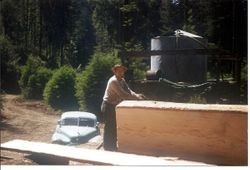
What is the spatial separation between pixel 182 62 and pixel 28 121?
273 inches

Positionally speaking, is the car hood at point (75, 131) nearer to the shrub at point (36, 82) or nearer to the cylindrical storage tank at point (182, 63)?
the cylindrical storage tank at point (182, 63)

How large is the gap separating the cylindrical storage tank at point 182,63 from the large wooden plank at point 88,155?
11935 millimetres

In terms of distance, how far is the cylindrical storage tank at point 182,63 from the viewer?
16875 millimetres

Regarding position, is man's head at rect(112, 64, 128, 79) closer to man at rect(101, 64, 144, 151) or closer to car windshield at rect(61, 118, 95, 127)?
man at rect(101, 64, 144, 151)

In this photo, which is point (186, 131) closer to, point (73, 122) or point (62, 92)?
point (73, 122)

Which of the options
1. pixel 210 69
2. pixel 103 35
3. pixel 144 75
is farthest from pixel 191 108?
pixel 103 35

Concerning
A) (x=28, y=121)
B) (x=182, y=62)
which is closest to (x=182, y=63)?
(x=182, y=62)

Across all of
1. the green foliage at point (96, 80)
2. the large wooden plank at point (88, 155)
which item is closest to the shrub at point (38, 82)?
the green foliage at point (96, 80)

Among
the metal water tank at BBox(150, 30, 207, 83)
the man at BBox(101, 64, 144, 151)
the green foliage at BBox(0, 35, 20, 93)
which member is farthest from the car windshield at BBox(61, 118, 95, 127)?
the green foliage at BBox(0, 35, 20, 93)

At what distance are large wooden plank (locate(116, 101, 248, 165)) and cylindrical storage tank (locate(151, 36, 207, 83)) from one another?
37.7ft

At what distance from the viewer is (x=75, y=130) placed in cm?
867

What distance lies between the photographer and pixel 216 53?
41.8 ft

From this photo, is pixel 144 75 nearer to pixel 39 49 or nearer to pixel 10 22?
pixel 10 22

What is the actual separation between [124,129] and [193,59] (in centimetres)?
1203
